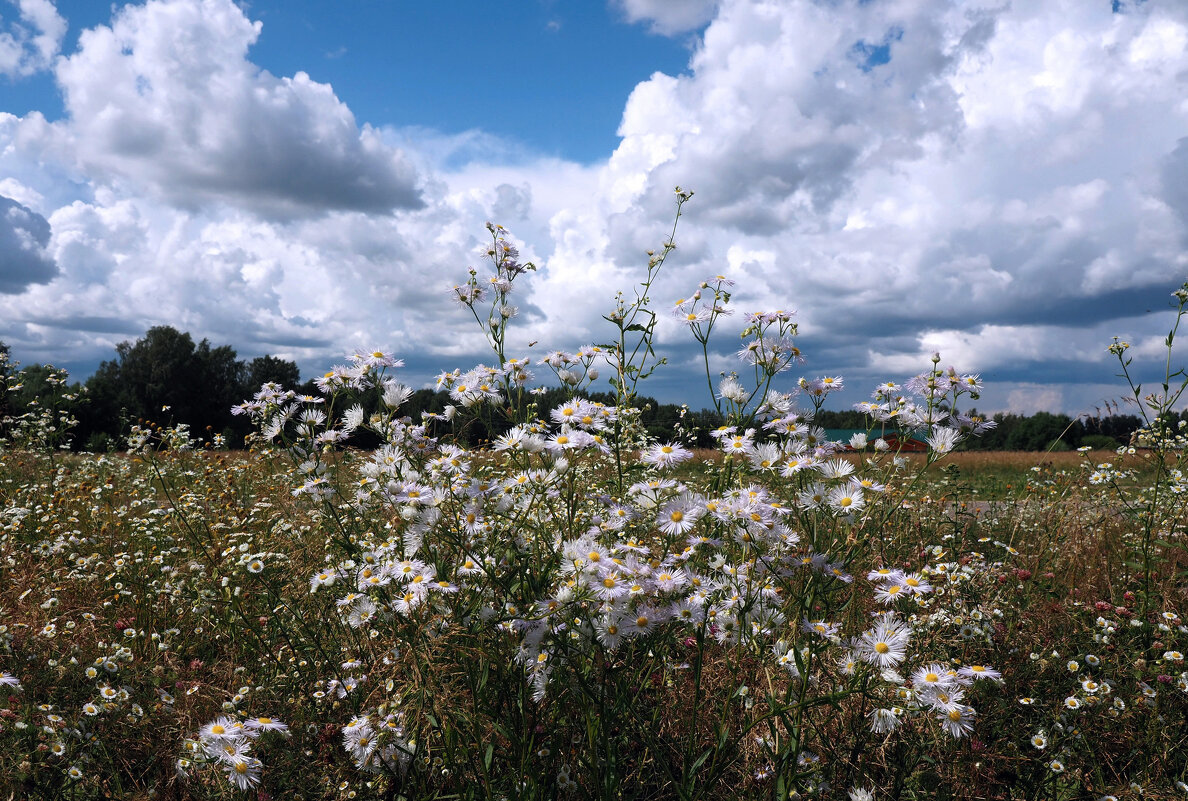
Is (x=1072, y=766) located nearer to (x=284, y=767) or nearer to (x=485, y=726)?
(x=485, y=726)

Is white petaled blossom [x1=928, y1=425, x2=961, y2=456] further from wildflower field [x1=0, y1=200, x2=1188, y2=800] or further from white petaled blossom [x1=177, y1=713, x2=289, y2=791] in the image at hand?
white petaled blossom [x1=177, y1=713, x2=289, y2=791]

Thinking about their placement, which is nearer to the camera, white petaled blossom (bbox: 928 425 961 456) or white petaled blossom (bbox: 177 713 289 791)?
white petaled blossom (bbox: 177 713 289 791)

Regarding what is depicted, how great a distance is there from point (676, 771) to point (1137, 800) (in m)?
1.62

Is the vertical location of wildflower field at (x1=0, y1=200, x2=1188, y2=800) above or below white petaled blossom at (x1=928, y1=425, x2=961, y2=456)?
below

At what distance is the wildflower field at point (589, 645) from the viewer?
73.6 inches

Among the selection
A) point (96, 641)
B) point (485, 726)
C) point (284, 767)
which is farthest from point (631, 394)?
point (96, 641)

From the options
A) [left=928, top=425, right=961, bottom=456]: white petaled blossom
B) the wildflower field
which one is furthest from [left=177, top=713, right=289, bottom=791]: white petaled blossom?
[left=928, top=425, right=961, bottom=456]: white petaled blossom

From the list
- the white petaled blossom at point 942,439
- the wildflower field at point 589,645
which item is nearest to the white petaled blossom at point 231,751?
the wildflower field at point 589,645

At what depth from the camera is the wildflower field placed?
Answer: 6.14 ft

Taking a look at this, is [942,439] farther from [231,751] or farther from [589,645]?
[231,751]

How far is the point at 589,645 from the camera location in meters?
1.78

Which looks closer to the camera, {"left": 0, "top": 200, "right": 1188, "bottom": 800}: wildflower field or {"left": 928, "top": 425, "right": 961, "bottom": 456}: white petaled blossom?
{"left": 0, "top": 200, "right": 1188, "bottom": 800}: wildflower field

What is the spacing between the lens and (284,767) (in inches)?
84.0

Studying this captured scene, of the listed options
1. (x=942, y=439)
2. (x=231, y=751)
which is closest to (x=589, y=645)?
(x=231, y=751)
